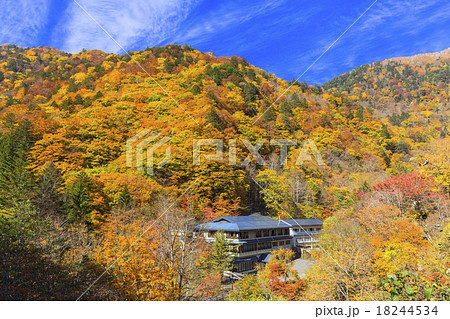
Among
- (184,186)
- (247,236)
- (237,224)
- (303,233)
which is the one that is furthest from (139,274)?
(303,233)

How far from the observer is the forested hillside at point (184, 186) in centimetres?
663

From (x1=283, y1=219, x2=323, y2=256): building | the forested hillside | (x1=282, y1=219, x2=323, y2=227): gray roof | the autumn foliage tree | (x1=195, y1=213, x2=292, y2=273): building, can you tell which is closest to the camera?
the autumn foliage tree

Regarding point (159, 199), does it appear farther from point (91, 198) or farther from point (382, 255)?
point (382, 255)

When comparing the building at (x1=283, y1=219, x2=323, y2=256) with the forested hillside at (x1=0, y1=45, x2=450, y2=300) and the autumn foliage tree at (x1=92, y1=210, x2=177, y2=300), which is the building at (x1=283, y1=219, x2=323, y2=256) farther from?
the autumn foliage tree at (x1=92, y1=210, x2=177, y2=300)

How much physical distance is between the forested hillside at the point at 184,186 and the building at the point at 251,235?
192cm

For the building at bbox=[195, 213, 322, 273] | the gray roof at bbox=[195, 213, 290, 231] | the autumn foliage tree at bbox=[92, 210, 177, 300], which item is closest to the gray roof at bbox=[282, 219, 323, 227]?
the building at bbox=[195, 213, 322, 273]

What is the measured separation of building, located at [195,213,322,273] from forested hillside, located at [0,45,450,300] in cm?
192

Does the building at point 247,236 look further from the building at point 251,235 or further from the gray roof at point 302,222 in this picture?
the gray roof at point 302,222

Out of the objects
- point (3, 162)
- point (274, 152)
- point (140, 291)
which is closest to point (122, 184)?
point (3, 162)

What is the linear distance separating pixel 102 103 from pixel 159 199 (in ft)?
64.4

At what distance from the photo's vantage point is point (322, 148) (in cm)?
3528

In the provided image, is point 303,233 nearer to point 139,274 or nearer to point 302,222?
point 302,222

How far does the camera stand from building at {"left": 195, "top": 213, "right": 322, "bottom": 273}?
17562mm
